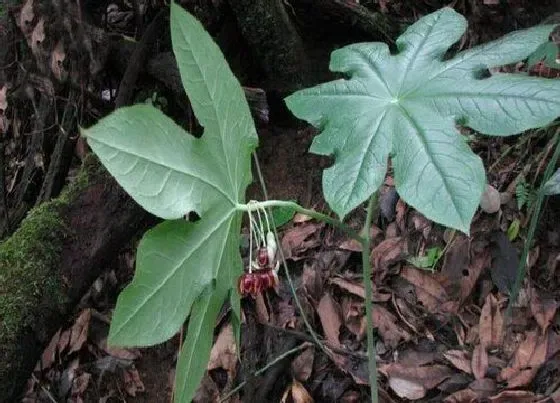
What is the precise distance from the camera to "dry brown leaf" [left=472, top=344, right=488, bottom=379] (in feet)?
5.46

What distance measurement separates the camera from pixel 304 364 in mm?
1892

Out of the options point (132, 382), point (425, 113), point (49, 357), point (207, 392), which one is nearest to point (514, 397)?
point (425, 113)

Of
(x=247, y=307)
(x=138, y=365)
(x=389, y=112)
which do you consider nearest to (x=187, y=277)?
(x=389, y=112)

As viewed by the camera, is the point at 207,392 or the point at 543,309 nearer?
the point at 543,309

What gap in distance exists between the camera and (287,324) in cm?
201

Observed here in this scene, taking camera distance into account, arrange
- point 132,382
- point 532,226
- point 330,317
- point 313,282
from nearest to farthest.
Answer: point 532,226 < point 330,317 < point 313,282 < point 132,382

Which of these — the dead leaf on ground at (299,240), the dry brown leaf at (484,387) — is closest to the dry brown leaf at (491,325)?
the dry brown leaf at (484,387)

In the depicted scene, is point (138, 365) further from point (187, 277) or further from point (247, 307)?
point (187, 277)

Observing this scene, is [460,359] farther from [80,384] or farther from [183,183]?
[80,384]

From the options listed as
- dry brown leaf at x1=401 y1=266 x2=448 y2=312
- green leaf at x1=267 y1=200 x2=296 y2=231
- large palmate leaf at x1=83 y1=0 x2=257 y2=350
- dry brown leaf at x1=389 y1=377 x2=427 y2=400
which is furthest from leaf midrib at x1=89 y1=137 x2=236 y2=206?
green leaf at x1=267 y1=200 x2=296 y2=231

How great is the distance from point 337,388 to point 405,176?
0.94m

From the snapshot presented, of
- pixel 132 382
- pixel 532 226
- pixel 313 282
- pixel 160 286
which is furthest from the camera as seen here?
pixel 132 382

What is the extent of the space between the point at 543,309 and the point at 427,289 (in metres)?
0.32

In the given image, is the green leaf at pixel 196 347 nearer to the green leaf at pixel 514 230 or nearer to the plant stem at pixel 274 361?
the plant stem at pixel 274 361
